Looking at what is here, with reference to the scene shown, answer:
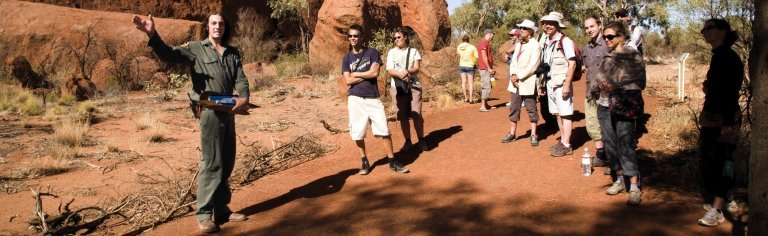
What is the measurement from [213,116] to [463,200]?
227cm

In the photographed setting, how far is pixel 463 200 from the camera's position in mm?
5027

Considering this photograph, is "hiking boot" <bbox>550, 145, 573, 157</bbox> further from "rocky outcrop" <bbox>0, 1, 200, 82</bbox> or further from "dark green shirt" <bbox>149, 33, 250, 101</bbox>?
"rocky outcrop" <bbox>0, 1, 200, 82</bbox>

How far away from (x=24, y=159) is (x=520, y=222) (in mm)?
6902

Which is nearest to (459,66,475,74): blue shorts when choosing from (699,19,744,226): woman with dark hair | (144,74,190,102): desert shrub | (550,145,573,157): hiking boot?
(550,145,573,157): hiking boot

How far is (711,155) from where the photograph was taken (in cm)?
411

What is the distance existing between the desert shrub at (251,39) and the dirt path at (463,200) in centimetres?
1472

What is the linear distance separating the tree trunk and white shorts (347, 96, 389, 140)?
3.84 meters

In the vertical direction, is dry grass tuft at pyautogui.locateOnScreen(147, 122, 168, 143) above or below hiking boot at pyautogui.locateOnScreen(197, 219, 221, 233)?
above

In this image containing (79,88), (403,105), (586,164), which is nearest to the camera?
(586,164)

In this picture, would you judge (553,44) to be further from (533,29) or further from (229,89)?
(229,89)

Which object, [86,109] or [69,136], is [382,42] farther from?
[69,136]

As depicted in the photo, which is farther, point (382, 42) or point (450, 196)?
point (382, 42)

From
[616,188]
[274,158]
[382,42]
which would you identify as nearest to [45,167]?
[274,158]

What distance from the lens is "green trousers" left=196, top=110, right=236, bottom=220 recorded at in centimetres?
441
